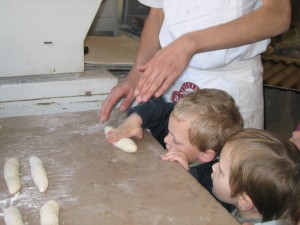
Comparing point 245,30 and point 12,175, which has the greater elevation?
point 245,30

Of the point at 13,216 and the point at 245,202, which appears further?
the point at 245,202

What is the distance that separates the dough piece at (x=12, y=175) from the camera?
94 centimetres

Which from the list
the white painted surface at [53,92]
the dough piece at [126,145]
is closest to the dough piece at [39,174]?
the dough piece at [126,145]

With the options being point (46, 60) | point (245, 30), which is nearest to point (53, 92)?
point (46, 60)

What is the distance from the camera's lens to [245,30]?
1235 mm

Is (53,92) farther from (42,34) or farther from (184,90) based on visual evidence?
(184,90)

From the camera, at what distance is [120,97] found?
1.48m

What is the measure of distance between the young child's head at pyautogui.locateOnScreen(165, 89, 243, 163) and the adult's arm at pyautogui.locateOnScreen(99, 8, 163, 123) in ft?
1.04

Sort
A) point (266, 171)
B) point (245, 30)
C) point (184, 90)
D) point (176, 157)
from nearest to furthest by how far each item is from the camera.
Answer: point (266, 171) → point (176, 157) → point (245, 30) → point (184, 90)

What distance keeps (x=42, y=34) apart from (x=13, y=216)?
0.98m

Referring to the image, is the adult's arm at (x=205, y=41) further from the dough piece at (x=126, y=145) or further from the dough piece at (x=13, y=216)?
the dough piece at (x=13, y=216)

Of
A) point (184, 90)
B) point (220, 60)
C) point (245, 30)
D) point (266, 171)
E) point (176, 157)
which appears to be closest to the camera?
point (266, 171)

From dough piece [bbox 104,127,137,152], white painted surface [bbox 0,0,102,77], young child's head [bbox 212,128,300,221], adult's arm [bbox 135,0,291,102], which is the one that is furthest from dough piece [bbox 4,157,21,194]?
white painted surface [bbox 0,0,102,77]

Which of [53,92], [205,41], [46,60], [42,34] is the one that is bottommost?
[53,92]
